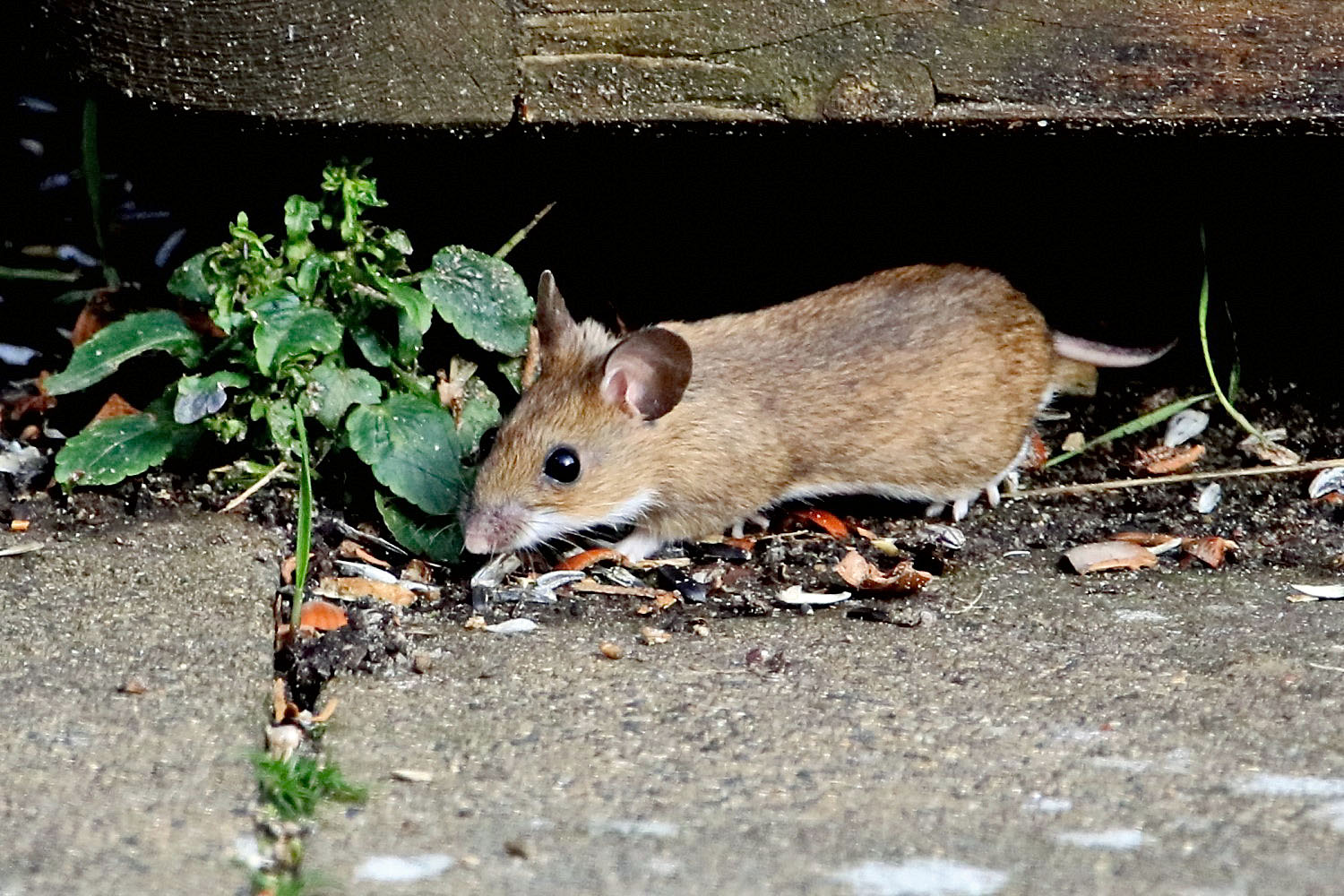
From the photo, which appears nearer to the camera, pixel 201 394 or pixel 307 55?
pixel 307 55

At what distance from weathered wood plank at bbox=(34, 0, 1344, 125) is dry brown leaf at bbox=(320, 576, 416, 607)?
1.09 m

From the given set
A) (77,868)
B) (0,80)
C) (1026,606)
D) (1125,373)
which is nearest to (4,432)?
(0,80)

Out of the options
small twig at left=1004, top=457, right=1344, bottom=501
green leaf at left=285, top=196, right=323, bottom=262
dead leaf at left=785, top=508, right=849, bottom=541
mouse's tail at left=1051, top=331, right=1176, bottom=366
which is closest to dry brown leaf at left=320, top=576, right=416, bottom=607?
green leaf at left=285, top=196, right=323, bottom=262

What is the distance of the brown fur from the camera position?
14.3 ft

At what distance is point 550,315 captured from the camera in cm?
423

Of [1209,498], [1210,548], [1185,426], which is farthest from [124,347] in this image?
[1185,426]

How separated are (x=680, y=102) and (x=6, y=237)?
2.95 metres

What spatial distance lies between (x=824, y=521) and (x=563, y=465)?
85 centimetres

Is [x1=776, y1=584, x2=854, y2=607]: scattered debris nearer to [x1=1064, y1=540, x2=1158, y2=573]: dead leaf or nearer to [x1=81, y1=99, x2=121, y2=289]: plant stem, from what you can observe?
[x1=1064, y1=540, x2=1158, y2=573]: dead leaf

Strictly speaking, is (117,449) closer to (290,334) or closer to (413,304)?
(290,334)

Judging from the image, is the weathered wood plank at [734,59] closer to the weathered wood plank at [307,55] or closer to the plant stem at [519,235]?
the weathered wood plank at [307,55]

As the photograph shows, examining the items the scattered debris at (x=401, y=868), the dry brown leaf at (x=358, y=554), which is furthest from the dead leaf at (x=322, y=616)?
the scattered debris at (x=401, y=868)

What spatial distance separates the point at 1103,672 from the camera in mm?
3223

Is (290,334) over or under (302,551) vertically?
over
